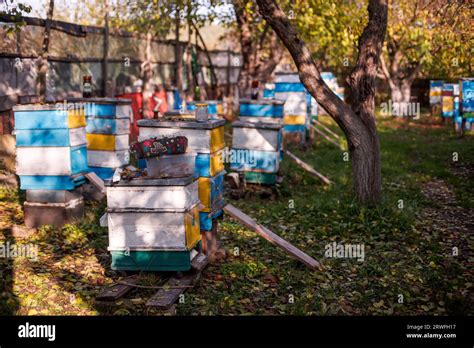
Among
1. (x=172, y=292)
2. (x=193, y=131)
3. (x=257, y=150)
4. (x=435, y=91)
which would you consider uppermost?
(x=435, y=91)

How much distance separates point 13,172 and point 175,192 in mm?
5509

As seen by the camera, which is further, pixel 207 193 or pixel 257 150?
pixel 257 150

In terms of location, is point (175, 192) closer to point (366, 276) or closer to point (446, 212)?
point (366, 276)

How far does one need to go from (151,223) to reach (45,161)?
9.41 feet

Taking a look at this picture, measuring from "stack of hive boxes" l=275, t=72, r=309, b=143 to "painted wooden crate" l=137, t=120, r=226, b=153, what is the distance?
838cm

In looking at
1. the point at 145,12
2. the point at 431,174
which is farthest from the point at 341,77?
the point at 431,174

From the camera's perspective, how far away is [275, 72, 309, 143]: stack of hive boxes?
16.4m

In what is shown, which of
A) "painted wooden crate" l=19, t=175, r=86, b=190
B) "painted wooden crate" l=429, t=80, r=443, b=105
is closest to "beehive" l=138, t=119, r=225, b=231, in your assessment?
"painted wooden crate" l=19, t=175, r=86, b=190

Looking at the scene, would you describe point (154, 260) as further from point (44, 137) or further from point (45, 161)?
point (44, 137)

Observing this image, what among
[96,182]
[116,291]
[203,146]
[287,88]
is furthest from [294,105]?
[116,291]

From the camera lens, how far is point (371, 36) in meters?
10.2

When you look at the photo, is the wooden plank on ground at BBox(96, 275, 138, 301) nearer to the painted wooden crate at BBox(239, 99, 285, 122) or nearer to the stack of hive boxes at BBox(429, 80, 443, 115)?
the painted wooden crate at BBox(239, 99, 285, 122)

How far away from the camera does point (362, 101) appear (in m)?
10.2

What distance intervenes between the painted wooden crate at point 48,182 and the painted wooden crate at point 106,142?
1582 mm
